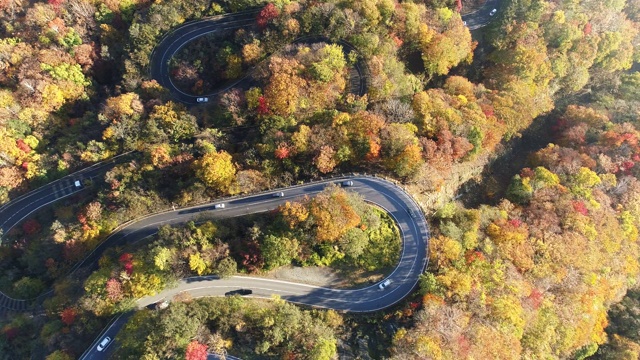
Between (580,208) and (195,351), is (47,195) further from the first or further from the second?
(580,208)

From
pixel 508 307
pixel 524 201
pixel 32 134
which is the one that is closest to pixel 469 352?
pixel 508 307

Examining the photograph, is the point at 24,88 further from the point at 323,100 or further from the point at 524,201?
the point at 524,201

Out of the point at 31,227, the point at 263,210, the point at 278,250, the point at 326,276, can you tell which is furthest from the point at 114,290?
the point at 326,276

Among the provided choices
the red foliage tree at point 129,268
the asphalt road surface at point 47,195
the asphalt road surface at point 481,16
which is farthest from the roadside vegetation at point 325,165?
the asphalt road surface at point 481,16

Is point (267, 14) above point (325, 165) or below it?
above

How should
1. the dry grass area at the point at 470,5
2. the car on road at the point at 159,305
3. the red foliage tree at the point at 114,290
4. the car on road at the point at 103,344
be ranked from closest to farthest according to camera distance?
1. the red foliage tree at the point at 114,290
2. the car on road at the point at 159,305
3. the car on road at the point at 103,344
4. the dry grass area at the point at 470,5

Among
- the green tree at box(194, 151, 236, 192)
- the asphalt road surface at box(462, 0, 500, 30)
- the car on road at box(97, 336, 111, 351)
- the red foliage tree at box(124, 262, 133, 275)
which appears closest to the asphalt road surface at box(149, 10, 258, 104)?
the green tree at box(194, 151, 236, 192)

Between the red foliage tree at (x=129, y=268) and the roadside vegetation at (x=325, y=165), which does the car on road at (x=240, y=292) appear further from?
the red foliage tree at (x=129, y=268)
